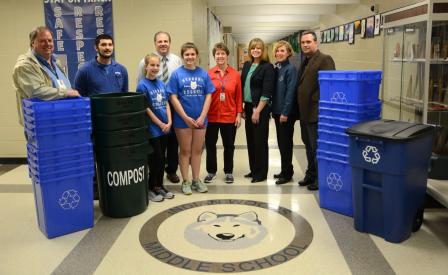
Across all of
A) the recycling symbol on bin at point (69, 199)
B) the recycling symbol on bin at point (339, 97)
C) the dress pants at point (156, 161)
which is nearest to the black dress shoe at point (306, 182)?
the recycling symbol on bin at point (339, 97)

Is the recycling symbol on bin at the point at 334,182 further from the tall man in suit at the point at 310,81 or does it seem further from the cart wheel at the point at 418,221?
the cart wheel at the point at 418,221

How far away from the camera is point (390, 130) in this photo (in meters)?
2.80

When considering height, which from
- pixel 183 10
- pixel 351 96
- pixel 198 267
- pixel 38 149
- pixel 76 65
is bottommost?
pixel 198 267

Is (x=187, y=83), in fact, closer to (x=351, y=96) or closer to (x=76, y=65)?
A: (x=351, y=96)

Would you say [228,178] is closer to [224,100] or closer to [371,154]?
[224,100]

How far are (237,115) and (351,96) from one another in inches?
51.8

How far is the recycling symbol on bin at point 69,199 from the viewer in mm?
3043

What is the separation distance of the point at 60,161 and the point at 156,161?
989 mm

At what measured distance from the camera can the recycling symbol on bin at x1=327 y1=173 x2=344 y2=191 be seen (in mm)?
3387

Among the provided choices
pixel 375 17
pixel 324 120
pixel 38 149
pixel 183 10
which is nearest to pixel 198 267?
pixel 38 149

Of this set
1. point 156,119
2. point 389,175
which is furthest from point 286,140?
point 389,175

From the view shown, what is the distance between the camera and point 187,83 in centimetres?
372

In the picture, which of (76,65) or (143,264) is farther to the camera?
(76,65)

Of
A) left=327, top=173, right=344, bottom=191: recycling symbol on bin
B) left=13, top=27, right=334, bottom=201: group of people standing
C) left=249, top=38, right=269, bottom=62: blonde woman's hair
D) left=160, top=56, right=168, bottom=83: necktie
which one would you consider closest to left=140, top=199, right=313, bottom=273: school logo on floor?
left=327, top=173, right=344, bottom=191: recycling symbol on bin
